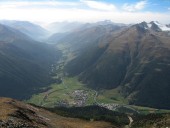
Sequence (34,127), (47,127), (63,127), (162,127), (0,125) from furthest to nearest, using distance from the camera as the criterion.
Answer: (162,127), (63,127), (47,127), (34,127), (0,125)

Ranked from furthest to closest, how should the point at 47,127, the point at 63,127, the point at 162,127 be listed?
1. the point at 162,127
2. the point at 63,127
3. the point at 47,127

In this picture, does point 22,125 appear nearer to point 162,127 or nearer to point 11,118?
point 11,118

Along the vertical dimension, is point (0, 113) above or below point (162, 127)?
above

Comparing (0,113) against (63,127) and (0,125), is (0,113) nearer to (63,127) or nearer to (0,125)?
(0,125)

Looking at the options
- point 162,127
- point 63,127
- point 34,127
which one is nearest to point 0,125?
point 34,127

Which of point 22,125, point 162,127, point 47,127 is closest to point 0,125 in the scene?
point 22,125

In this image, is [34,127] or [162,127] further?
[162,127]

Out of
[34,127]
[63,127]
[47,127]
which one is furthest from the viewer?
[63,127]

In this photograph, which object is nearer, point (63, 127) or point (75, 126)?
point (63, 127)

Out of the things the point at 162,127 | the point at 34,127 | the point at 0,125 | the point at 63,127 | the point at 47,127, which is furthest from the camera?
the point at 162,127

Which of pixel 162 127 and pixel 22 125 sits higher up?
pixel 22 125
